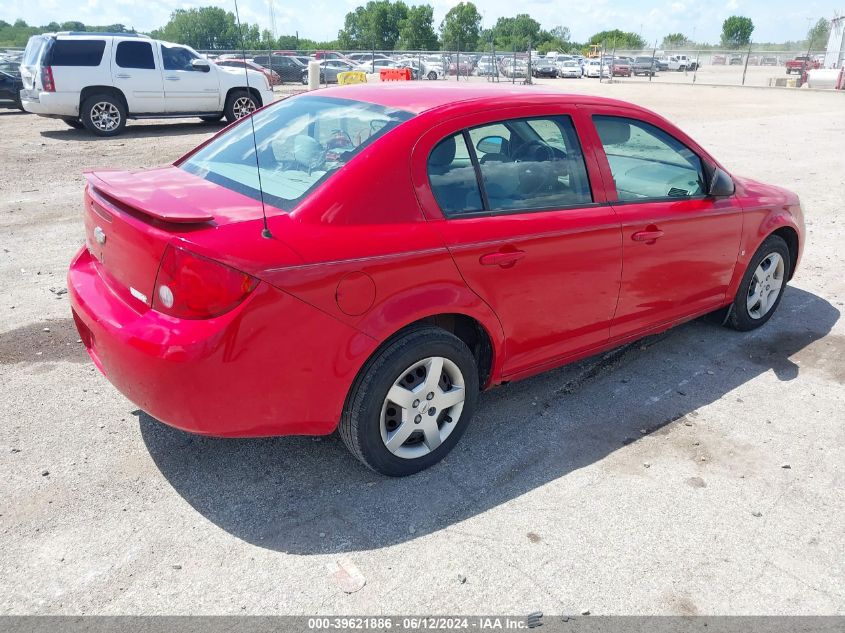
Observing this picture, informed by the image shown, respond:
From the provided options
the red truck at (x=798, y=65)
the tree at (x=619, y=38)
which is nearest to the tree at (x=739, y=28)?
the tree at (x=619, y=38)

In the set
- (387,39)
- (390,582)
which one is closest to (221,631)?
(390,582)

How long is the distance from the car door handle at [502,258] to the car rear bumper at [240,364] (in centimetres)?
70

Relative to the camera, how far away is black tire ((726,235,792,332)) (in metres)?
4.90

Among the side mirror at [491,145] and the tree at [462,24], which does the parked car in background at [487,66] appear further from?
the tree at [462,24]

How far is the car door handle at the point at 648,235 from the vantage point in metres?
3.88

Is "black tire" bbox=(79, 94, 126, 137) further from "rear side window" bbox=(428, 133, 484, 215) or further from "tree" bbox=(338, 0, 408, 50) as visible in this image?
"tree" bbox=(338, 0, 408, 50)

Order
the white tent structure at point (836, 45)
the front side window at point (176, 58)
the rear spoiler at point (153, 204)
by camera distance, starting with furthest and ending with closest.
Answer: the white tent structure at point (836, 45)
the front side window at point (176, 58)
the rear spoiler at point (153, 204)

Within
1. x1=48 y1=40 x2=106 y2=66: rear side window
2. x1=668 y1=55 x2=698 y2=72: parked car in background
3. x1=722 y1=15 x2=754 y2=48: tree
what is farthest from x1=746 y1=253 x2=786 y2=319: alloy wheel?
x1=722 y1=15 x2=754 y2=48: tree

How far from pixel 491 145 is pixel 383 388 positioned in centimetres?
131

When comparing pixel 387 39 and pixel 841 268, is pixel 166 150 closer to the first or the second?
pixel 841 268

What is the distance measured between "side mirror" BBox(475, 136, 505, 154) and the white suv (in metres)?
10.7

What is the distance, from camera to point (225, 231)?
2746mm

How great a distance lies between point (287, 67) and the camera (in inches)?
1201

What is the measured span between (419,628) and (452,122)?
2.17 metres
